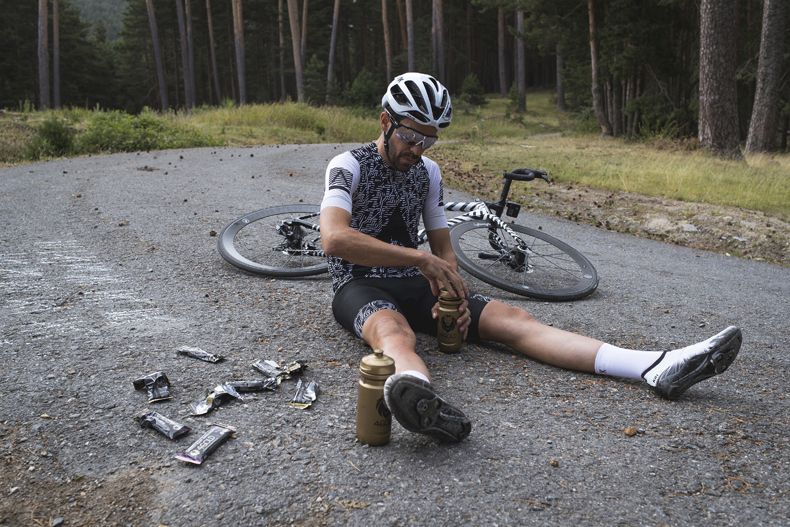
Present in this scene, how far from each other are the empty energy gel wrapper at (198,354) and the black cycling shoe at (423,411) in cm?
157

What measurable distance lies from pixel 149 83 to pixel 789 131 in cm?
5200

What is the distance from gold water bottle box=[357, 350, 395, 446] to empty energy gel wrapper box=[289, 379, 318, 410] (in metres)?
0.50

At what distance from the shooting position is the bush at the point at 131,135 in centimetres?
1634

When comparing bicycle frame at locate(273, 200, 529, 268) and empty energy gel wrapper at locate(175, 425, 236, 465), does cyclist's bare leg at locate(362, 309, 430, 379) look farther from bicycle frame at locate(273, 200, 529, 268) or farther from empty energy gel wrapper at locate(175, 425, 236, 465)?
bicycle frame at locate(273, 200, 529, 268)

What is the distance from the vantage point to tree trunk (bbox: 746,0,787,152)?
55.9 ft

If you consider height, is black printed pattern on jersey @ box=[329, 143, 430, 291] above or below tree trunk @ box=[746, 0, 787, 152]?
below

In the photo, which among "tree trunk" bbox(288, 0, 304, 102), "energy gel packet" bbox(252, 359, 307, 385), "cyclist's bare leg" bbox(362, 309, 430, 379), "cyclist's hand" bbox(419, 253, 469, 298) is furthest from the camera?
"tree trunk" bbox(288, 0, 304, 102)

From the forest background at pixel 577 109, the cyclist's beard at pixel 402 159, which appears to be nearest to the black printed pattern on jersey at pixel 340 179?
the cyclist's beard at pixel 402 159

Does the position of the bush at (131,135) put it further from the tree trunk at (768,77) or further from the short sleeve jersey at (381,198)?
the tree trunk at (768,77)

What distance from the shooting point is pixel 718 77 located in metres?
15.4

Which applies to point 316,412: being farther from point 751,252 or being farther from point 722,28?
point 722,28

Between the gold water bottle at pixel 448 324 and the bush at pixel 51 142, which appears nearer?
the gold water bottle at pixel 448 324

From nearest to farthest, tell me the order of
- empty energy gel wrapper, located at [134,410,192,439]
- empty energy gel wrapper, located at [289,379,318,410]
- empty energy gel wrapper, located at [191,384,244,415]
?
empty energy gel wrapper, located at [134,410,192,439], empty energy gel wrapper, located at [191,384,244,415], empty energy gel wrapper, located at [289,379,318,410]

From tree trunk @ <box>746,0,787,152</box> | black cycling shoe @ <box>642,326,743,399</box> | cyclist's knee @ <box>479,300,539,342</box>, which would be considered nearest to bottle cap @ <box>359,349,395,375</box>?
cyclist's knee @ <box>479,300,539,342</box>
